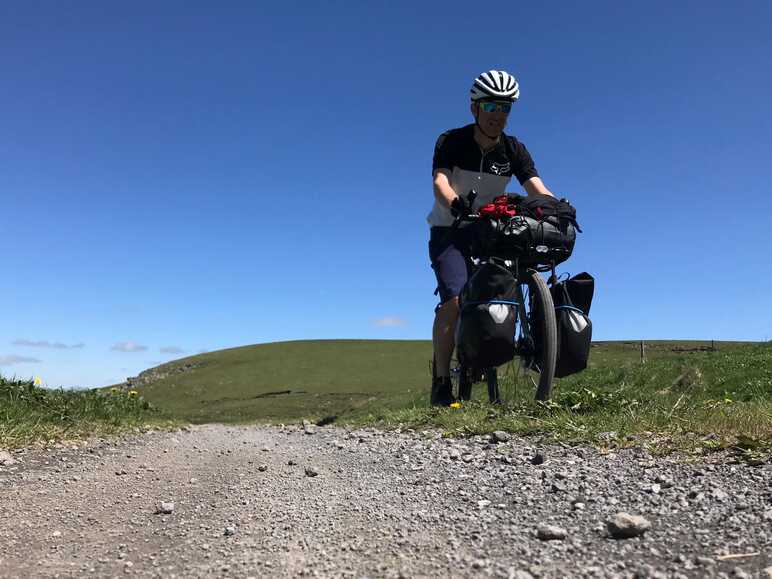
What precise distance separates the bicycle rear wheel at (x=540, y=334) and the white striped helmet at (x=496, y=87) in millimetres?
1878

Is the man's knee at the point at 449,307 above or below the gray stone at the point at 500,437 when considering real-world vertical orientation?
above

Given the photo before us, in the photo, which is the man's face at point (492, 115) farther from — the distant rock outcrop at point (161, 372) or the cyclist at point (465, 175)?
the distant rock outcrop at point (161, 372)

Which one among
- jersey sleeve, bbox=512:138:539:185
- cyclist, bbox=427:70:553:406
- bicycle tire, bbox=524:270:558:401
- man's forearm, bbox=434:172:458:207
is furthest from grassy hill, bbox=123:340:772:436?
jersey sleeve, bbox=512:138:539:185

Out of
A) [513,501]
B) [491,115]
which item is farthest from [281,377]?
[513,501]

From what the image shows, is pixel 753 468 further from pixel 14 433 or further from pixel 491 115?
pixel 14 433

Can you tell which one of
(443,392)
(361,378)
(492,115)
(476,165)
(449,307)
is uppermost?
(492,115)

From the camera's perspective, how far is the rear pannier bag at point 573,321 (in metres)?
4.96

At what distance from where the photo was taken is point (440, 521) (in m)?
2.19

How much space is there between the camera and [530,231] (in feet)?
16.2

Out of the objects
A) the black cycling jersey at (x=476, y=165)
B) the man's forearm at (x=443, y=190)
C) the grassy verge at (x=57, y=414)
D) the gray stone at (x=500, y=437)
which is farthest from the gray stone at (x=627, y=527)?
the grassy verge at (x=57, y=414)

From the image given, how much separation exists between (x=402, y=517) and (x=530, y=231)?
3250 mm

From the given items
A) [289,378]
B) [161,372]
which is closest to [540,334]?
[289,378]

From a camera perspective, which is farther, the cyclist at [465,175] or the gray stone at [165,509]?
the cyclist at [465,175]

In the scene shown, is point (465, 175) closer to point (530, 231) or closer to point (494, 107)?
point (494, 107)
